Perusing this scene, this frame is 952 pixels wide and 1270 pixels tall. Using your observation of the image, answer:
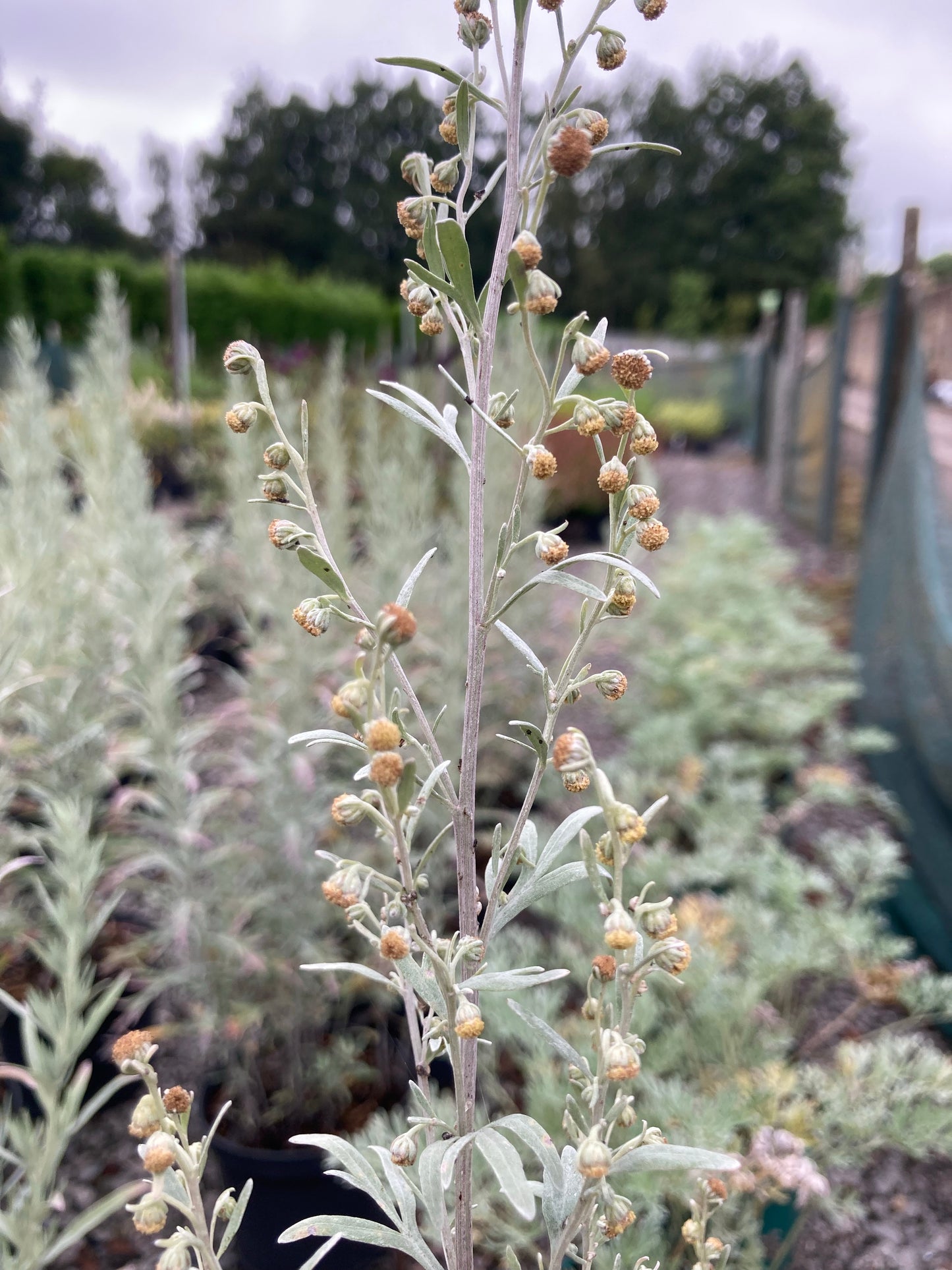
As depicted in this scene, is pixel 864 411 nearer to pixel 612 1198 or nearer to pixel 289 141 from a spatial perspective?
pixel 612 1198

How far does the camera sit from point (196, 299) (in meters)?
15.1

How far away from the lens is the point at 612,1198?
0.71 m

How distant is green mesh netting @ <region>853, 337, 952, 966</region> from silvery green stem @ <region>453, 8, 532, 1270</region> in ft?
7.21

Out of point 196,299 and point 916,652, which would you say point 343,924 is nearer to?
point 916,652

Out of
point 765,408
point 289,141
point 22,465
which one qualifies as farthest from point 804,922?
point 289,141

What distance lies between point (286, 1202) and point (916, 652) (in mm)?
2530

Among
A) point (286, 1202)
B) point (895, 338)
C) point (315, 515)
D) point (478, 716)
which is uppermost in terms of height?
point (895, 338)

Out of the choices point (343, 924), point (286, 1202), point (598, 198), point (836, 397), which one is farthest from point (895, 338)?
point (598, 198)

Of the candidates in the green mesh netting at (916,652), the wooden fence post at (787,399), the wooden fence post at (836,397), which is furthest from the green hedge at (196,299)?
the green mesh netting at (916,652)

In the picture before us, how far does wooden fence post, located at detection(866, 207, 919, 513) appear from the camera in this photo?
4895 mm

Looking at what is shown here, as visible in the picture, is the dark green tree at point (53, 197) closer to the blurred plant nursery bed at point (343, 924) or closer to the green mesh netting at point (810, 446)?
the green mesh netting at point (810, 446)

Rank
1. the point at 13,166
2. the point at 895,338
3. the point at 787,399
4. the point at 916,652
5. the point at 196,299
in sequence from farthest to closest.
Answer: the point at 13,166
the point at 196,299
the point at 787,399
the point at 895,338
the point at 916,652

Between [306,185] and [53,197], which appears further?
[306,185]

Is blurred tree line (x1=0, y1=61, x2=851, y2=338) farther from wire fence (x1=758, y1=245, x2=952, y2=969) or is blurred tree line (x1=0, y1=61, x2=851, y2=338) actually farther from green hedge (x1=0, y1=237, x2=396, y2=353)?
wire fence (x1=758, y1=245, x2=952, y2=969)
